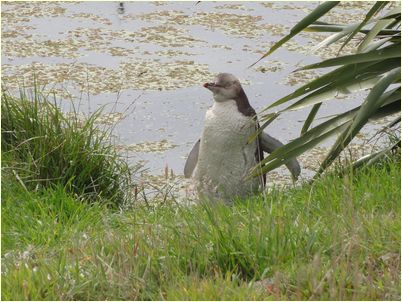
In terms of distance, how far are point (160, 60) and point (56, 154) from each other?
3.16 metres

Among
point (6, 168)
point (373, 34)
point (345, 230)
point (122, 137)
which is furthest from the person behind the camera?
point (122, 137)

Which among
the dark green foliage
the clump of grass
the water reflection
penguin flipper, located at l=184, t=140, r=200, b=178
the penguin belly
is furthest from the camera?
the water reflection

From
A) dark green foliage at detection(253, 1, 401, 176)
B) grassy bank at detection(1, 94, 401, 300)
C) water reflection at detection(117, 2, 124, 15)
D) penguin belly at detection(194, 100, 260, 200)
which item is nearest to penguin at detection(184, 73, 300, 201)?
penguin belly at detection(194, 100, 260, 200)

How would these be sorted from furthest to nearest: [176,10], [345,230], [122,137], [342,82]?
1. [176,10]
2. [122,137]
3. [342,82]
4. [345,230]

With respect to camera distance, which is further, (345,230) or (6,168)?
(6,168)

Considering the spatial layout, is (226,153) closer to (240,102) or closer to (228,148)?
(228,148)

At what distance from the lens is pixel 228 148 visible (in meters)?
5.69

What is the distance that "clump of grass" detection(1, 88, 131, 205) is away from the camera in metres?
5.37

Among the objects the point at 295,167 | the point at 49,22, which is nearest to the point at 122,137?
the point at 295,167

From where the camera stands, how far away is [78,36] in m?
9.12

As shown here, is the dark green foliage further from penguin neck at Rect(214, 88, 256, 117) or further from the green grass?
the green grass

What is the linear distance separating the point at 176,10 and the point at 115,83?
238cm

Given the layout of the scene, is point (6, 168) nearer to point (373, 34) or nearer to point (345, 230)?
point (373, 34)

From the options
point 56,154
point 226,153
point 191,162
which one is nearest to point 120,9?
point 191,162
